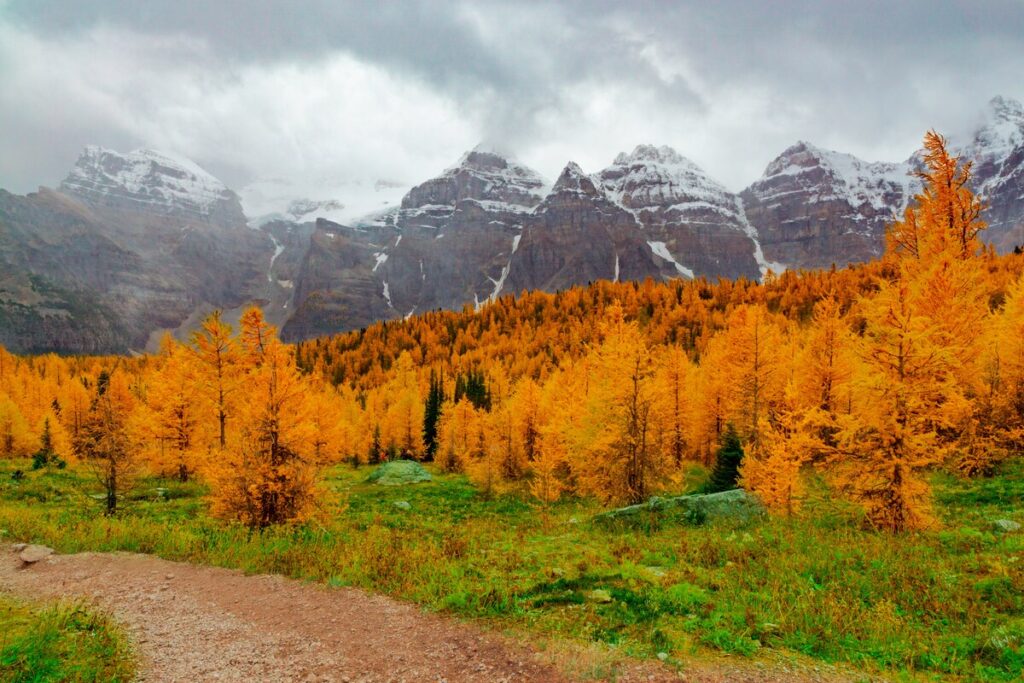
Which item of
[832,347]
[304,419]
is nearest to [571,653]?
[304,419]

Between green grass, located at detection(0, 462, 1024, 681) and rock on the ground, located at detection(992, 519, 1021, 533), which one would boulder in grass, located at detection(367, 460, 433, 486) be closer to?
green grass, located at detection(0, 462, 1024, 681)

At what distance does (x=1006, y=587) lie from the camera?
9859mm

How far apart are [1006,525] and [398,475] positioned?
3370 centimetres

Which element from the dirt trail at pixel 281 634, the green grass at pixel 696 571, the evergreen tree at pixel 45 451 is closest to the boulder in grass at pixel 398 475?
the green grass at pixel 696 571

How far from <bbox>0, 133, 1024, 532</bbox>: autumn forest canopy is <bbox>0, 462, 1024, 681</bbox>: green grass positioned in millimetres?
1775

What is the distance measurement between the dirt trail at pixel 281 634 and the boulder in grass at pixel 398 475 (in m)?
24.3

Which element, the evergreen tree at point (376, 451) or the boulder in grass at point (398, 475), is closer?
the boulder in grass at point (398, 475)

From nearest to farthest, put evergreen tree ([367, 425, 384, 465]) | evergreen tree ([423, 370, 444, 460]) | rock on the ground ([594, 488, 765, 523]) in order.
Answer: rock on the ground ([594, 488, 765, 523]), evergreen tree ([367, 425, 384, 465]), evergreen tree ([423, 370, 444, 460])

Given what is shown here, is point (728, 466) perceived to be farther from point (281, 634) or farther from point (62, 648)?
point (62, 648)

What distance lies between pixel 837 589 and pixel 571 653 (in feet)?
20.7

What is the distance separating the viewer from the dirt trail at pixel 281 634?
8.27 m

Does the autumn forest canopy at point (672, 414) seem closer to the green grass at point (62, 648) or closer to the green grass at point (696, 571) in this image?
the green grass at point (696, 571)

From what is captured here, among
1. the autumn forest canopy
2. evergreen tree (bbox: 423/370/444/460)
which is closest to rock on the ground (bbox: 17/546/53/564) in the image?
the autumn forest canopy

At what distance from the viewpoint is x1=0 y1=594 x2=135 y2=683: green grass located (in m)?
7.78
